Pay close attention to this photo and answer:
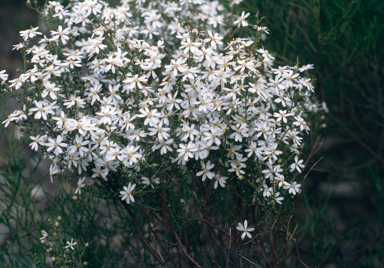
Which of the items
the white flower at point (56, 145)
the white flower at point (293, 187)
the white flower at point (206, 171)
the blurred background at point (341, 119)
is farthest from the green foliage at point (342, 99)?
the white flower at point (56, 145)

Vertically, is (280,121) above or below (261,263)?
above

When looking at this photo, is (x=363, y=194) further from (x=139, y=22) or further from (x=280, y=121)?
(x=139, y=22)

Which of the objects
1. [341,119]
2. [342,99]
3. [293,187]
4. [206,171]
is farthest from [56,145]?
[341,119]

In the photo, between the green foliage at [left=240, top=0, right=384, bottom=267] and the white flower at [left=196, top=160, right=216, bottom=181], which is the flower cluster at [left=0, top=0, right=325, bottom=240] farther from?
the green foliage at [left=240, top=0, right=384, bottom=267]

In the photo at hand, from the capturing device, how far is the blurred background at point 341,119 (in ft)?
6.88

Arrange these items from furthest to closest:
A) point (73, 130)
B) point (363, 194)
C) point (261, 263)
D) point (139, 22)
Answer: point (363, 194) < point (139, 22) < point (261, 263) < point (73, 130)

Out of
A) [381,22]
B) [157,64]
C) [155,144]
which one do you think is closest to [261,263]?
[155,144]

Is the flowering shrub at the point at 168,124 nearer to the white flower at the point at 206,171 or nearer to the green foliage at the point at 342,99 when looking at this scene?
the white flower at the point at 206,171

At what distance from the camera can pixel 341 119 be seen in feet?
9.70

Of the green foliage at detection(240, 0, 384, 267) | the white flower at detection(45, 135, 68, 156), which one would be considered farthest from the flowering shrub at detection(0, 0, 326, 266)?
the green foliage at detection(240, 0, 384, 267)

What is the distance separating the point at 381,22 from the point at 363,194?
1578mm

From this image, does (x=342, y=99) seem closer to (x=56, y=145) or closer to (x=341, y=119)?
(x=341, y=119)

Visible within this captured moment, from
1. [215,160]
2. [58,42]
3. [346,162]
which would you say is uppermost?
[58,42]

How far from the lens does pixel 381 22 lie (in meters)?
2.16
